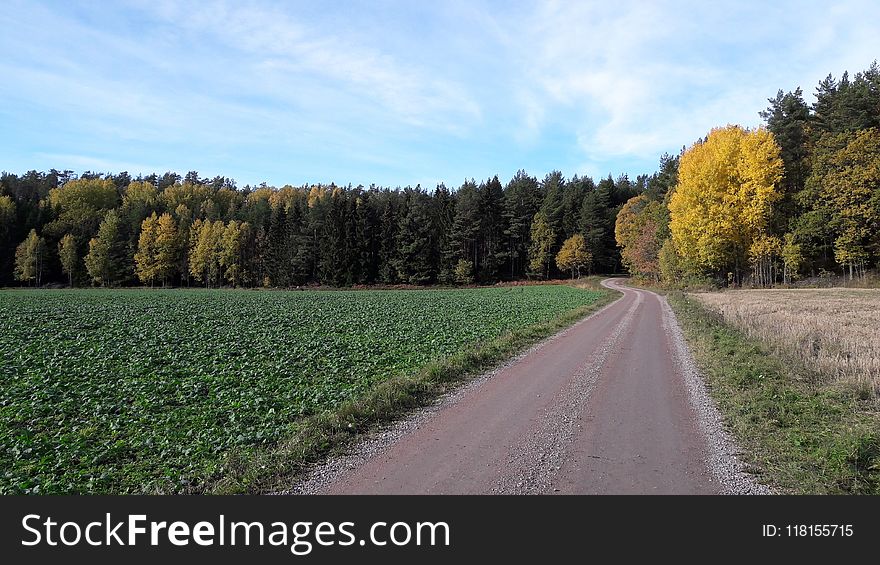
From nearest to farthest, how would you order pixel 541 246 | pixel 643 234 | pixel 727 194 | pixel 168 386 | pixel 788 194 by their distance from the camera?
1. pixel 168 386
2. pixel 727 194
3. pixel 788 194
4. pixel 643 234
5. pixel 541 246

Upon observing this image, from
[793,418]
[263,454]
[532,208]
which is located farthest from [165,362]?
[532,208]

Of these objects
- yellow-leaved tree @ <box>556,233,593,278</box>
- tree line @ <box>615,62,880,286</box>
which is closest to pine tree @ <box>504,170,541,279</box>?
yellow-leaved tree @ <box>556,233,593,278</box>

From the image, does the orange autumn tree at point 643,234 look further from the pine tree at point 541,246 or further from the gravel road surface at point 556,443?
the gravel road surface at point 556,443

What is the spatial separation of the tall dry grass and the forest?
19.9m

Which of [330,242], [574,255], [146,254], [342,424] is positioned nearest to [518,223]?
[574,255]

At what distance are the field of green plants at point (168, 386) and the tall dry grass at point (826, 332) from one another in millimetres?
9990

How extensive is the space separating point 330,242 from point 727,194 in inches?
2348

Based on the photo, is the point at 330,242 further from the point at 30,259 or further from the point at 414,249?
the point at 30,259

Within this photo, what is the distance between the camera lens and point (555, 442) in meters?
7.43

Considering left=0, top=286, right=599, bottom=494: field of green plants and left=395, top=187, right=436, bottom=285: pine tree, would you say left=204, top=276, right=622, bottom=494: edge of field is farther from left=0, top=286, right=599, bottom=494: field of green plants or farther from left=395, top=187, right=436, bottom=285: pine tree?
left=395, top=187, right=436, bottom=285: pine tree

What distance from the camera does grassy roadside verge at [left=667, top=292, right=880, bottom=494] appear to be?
600 centimetres

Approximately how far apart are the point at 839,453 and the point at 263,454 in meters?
8.19

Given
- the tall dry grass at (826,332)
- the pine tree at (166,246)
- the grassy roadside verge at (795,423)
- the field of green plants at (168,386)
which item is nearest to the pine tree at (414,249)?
the pine tree at (166,246)
